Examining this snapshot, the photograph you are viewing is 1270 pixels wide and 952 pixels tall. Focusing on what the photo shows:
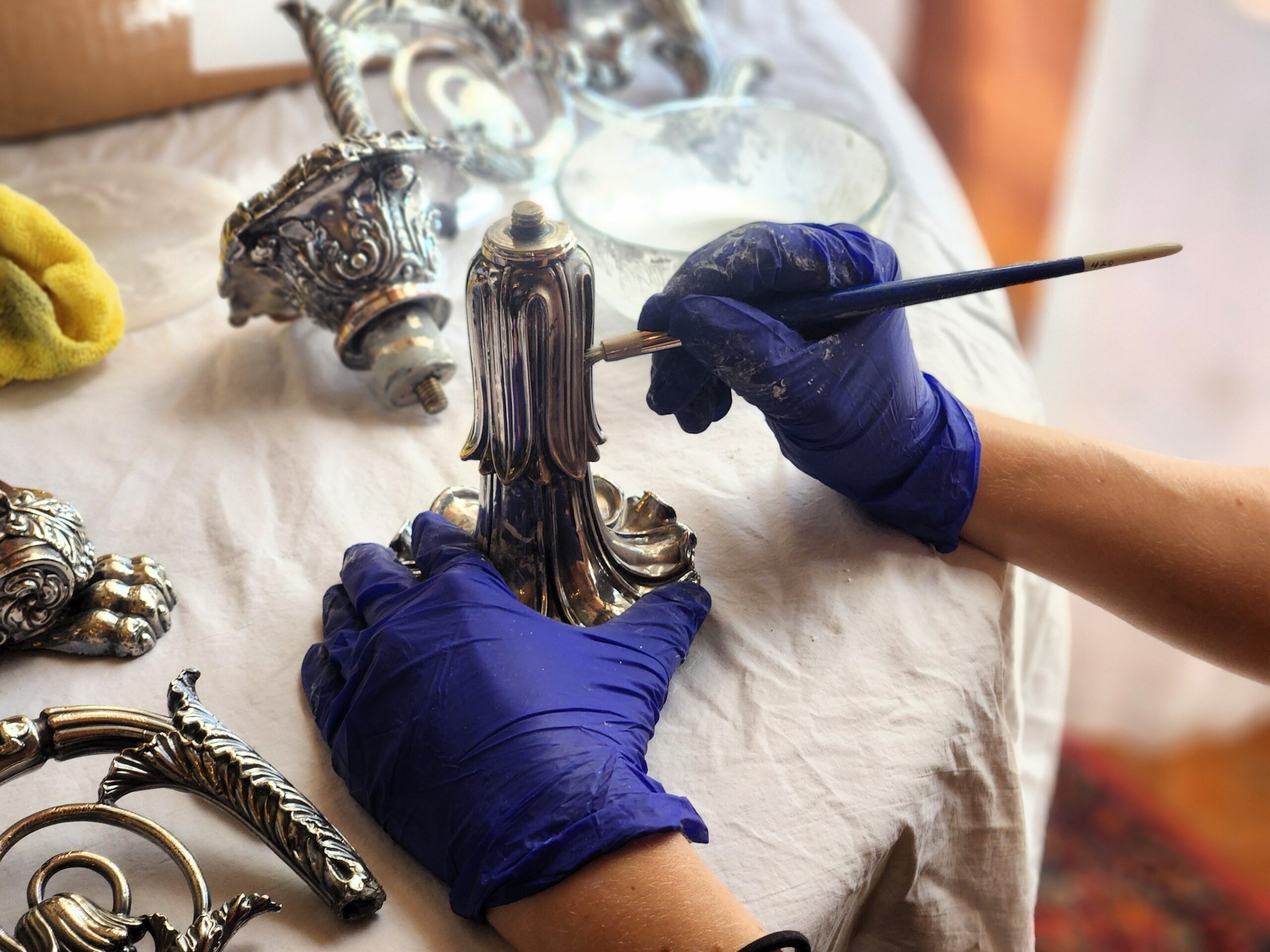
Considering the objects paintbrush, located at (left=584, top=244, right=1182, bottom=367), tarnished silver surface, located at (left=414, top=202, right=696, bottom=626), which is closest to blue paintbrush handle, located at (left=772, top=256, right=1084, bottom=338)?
paintbrush, located at (left=584, top=244, right=1182, bottom=367)

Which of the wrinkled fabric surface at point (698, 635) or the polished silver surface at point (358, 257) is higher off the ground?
the polished silver surface at point (358, 257)

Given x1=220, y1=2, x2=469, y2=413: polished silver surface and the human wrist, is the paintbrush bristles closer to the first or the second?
the human wrist

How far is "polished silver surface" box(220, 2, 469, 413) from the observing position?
830 mm

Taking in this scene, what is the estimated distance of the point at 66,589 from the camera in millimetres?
689

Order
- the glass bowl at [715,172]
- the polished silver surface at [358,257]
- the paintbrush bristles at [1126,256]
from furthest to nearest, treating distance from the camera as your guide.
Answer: the glass bowl at [715,172] < the polished silver surface at [358,257] < the paintbrush bristles at [1126,256]

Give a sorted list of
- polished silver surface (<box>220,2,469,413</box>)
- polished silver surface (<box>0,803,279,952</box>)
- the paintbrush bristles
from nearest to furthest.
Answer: polished silver surface (<box>0,803,279,952</box>) → the paintbrush bristles → polished silver surface (<box>220,2,469,413</box>)

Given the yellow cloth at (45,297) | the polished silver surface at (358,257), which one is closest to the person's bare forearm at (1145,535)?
the polished silver surface at (358,257)

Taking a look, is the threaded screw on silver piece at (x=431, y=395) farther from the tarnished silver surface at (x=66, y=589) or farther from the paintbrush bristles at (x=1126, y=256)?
the paintbrush bristles at (x=1126, y=256)

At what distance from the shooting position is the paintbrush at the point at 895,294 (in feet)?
2.06

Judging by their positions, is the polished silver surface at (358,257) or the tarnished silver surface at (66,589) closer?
the tarnished silver surface at (66,589)

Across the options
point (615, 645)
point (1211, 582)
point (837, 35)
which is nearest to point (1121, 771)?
point (1211, 582)

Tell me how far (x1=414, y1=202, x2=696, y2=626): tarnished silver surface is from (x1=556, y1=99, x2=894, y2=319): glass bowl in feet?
1.05

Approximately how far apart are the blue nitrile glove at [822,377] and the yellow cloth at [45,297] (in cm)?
50

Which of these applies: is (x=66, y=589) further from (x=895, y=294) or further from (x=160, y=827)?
(x=895, y=294)
